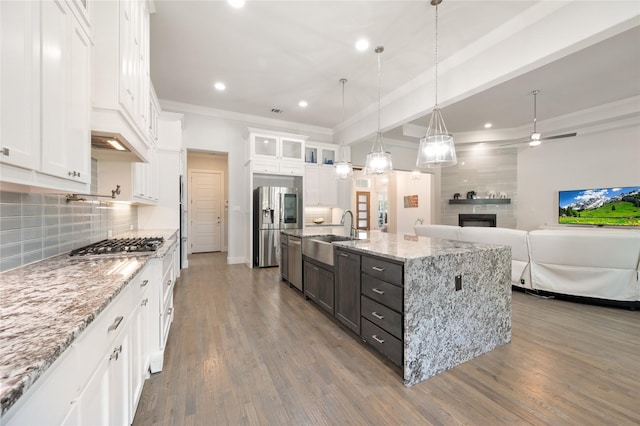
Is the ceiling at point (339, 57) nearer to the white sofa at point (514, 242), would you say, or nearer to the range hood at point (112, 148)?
the range hood at point (112, 148)

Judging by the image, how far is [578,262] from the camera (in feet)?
10.7

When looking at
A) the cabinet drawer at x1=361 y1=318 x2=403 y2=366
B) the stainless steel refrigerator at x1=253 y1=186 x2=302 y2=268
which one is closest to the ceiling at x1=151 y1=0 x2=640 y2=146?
the stainless steel refrigerator at x1=253 y1=186 x2=302 y2=268

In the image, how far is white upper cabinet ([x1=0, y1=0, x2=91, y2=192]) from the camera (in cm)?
89

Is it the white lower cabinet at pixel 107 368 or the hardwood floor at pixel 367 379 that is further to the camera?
the hardwood floor at pixel 367 379

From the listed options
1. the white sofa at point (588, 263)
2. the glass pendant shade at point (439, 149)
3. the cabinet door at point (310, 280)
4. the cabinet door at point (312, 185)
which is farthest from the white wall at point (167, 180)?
the white sofa at point (588, 263)

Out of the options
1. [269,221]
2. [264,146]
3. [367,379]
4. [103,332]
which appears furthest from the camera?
[264,146]

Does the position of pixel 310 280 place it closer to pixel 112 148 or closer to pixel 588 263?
pixel 112 148

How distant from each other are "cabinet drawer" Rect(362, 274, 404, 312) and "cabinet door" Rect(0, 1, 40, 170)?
1994 millimetres

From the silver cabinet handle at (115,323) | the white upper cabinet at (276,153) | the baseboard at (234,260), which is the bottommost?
the baseboard at (234,260)

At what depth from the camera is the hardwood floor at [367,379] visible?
60.9 inches

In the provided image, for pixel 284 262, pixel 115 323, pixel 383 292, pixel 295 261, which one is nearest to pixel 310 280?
pixel 295 261

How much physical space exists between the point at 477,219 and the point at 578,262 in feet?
12.9

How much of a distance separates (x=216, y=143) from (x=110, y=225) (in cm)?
327

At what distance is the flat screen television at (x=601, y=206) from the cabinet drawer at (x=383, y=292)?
621cm
